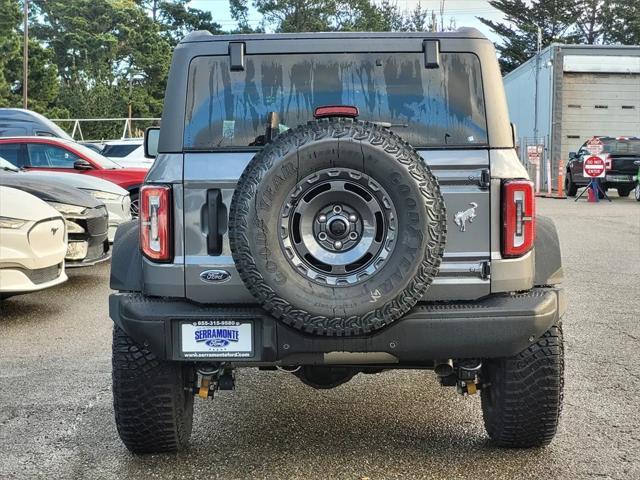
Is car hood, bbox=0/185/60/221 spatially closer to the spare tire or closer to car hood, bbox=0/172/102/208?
car hood, bbox=0/172/102/208

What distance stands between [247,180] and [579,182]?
23.3 meters

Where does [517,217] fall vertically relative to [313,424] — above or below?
above

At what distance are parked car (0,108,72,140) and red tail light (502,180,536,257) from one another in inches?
570

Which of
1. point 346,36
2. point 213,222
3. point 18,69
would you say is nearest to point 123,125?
point 18,69

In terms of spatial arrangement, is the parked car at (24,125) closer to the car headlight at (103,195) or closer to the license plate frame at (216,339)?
the car headlight at (103,195)

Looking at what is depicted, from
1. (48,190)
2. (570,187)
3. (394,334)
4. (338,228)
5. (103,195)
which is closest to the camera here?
(338,228)

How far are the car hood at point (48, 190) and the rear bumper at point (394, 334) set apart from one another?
5564mm

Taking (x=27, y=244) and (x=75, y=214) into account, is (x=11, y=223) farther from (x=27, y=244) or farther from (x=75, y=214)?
(x=75, y=214)

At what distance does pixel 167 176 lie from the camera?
143 inches

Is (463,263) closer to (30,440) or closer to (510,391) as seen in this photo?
(510,391)

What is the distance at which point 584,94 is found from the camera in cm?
3222

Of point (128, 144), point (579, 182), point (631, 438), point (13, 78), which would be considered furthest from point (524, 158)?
point (631, 438)

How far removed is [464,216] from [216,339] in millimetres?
1165

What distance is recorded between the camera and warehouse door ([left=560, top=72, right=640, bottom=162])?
32.1 metres
